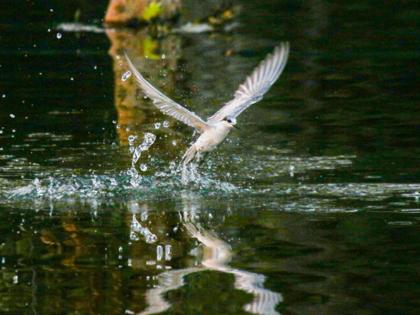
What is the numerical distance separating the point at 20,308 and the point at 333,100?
1190 cm

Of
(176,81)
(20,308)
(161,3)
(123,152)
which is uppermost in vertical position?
(161,3)

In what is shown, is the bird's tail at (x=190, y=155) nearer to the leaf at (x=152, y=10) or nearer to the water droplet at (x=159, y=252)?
the water droplet at (x=159, y=252)

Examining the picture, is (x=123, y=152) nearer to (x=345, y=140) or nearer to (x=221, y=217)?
(x=345, y=140)

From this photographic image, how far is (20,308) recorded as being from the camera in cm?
916

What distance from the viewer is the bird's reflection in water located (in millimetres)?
9125

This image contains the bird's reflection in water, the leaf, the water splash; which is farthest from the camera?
the leaf

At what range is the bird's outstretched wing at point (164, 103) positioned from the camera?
12766mm

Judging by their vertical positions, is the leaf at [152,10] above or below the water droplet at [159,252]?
above

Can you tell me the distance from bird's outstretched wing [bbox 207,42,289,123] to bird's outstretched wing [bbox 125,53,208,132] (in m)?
0.39

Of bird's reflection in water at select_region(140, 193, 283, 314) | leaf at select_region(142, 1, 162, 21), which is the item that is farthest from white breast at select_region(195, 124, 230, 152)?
leaf at select_region(142, 1, 162, 21)

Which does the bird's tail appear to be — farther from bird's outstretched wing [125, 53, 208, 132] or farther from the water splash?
the water splash

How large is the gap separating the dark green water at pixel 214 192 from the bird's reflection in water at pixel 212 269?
0.8 inches

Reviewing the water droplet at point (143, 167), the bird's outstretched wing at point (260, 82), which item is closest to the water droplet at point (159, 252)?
the bird's outstretched wing at point (260, 82)

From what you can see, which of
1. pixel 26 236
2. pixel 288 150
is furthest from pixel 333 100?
pixel 26 236
